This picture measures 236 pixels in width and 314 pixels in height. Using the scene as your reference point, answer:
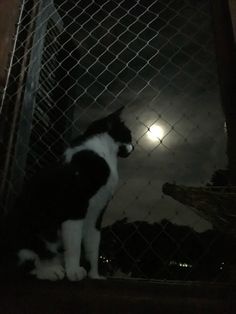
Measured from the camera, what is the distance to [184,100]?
2268mm


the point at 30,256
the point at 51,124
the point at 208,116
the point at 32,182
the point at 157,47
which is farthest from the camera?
the point at 51,124

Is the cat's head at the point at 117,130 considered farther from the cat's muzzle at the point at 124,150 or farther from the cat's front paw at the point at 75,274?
the cat's front paw at the point at 75,274

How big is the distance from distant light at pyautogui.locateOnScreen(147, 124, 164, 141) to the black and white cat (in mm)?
299

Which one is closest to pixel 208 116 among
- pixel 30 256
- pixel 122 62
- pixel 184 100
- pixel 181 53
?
pixel 184 100

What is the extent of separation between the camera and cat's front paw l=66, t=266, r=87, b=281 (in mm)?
1529

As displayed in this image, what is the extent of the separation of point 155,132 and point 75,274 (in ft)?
2.83

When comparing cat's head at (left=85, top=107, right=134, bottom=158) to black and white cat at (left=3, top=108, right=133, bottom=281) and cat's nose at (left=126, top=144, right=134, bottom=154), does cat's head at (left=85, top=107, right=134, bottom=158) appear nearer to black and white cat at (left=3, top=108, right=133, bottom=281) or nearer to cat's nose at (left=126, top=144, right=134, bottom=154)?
cat's nose at (left=126, top=144, right=134, bottom=154)

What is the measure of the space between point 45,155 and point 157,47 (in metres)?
0.91

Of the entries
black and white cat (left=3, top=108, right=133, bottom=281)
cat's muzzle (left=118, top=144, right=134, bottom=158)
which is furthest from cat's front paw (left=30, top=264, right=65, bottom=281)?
cat's muzzle (left=118, top=144, right=134, bottom=158)

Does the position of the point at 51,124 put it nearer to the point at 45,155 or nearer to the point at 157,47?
the point at 45,155

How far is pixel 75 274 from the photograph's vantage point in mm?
1545

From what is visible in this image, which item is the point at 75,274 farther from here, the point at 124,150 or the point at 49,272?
the point at 124,150

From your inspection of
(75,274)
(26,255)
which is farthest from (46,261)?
(75,274)

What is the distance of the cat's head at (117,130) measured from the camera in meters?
2.21
